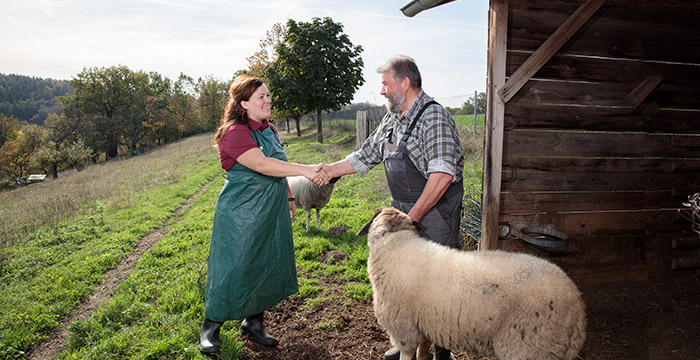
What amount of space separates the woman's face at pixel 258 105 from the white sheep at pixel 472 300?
1.52m

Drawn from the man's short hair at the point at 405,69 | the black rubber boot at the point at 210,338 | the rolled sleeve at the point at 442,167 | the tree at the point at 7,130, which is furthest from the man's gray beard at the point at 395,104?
the tree at the point at 7,130

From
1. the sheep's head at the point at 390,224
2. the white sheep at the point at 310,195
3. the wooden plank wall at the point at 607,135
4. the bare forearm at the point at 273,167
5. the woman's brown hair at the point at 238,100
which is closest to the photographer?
the sheep's head at the point at 390,224

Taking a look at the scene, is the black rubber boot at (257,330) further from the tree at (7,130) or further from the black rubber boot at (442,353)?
the tree at (7,130)

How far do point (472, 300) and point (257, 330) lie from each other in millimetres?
2211

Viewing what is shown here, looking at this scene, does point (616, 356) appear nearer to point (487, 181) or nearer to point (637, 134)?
point (487, 181)

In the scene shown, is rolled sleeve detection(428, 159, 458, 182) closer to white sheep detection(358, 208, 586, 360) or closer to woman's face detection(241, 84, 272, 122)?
white sheep detection(358, 208, 586, 360)

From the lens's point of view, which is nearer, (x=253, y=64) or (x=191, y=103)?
(x=253, y=64)

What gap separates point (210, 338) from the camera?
3.33 m

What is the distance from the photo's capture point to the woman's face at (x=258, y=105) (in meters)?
3.28

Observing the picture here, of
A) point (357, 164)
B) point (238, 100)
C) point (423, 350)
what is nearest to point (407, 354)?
point (423, 350)

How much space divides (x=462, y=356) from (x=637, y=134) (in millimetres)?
3090

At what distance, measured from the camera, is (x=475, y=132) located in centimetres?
1284

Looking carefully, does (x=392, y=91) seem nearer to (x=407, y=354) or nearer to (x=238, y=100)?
(x=238, y=100)

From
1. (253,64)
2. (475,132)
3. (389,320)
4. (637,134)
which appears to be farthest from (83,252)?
(253,64)
